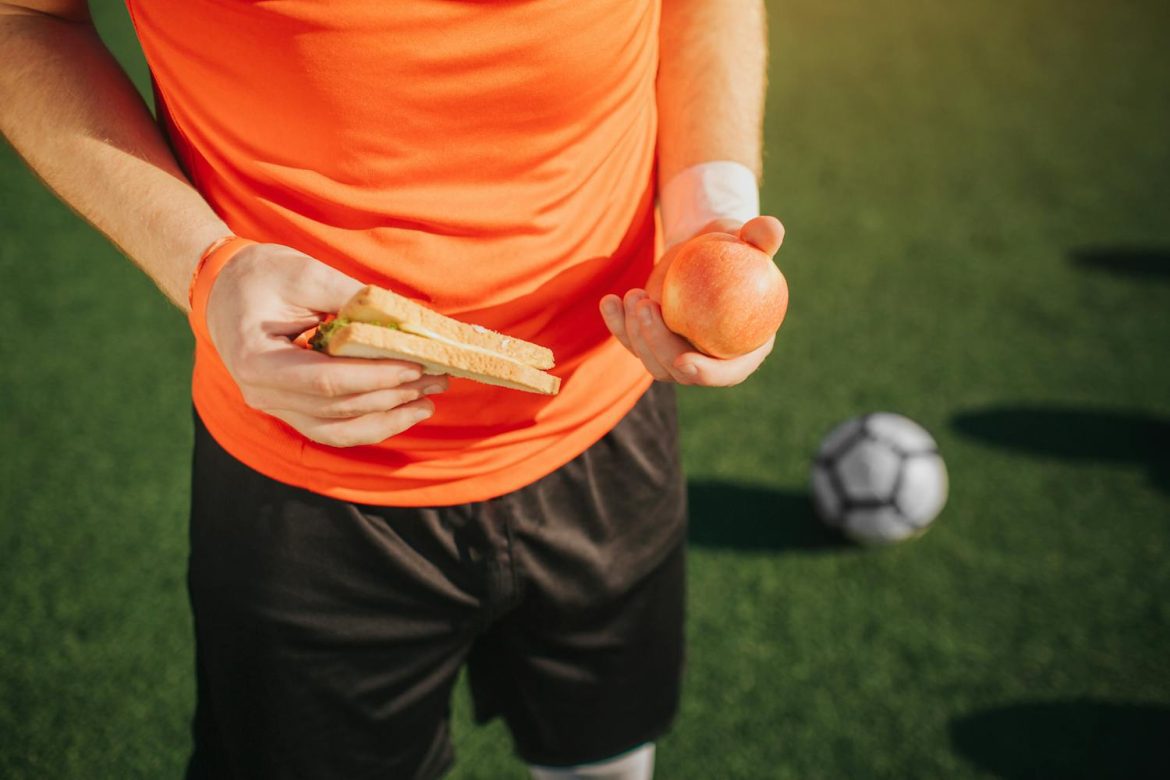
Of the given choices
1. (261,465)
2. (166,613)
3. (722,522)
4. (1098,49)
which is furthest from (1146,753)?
(1098,49)

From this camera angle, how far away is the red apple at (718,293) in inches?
39.5

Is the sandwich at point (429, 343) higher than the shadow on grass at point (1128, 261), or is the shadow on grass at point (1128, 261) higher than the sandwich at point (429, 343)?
the sandwich at point (429, 343)

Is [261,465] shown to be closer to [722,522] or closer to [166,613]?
[166,613]

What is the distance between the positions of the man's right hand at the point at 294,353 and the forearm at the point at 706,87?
1.77ft

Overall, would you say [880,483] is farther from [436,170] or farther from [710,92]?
[436,170]

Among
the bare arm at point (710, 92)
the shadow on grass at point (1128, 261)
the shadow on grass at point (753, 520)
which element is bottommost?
the shadow on grass at point (753, 520)

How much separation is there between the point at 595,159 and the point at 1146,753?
214cm

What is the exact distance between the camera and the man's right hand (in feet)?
2.61

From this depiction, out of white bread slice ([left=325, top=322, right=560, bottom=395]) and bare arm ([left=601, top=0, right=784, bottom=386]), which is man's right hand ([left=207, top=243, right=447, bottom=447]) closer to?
white bread slice ([left=325, top=322, right=560, bottom=395])

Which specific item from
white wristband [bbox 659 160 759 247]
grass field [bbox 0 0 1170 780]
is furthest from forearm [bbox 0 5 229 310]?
grass field [bbox 0 0 1170 780]

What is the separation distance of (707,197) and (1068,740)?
73.8 inches

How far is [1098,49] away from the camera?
530 cm

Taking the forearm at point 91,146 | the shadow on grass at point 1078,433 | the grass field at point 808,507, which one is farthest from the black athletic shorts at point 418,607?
the shadow on grass at point 1078,433

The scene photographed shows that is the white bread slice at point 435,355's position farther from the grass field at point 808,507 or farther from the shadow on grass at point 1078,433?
the shadow on grass at point 1078,433
